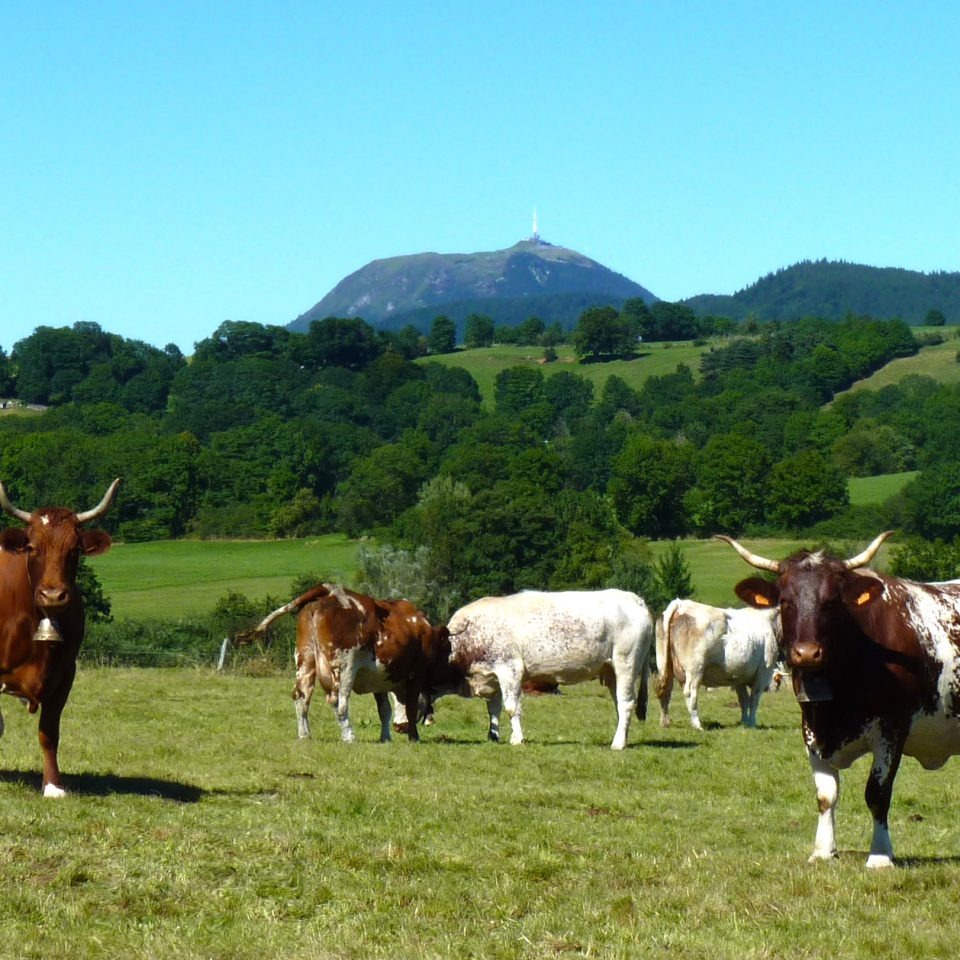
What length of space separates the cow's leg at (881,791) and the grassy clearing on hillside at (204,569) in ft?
216

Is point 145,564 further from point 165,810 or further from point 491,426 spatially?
point 165,810

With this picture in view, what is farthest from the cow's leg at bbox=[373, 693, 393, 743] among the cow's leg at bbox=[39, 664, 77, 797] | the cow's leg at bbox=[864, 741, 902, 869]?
the cow's leg at bbox=[864, 741, 902, 869]

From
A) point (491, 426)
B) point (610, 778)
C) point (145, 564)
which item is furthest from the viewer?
point (491, 426)

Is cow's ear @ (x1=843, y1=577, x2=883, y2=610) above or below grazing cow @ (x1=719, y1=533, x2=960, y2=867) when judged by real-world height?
above

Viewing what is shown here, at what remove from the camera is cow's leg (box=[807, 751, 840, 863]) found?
11.2m

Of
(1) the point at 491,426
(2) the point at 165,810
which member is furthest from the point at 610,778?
(1) the point at 491,426

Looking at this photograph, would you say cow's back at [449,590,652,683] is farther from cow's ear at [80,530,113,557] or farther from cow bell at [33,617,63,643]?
cow bell at [33,617,63,643]

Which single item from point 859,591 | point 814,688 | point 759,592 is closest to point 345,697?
point 759,592

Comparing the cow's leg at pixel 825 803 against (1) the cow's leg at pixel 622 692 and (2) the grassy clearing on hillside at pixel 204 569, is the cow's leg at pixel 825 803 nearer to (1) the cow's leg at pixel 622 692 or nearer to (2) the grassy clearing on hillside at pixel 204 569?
(1) the cow's leg at pixel 622 692

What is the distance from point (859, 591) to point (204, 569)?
92.4m

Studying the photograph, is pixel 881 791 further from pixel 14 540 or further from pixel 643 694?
pixel 643 694

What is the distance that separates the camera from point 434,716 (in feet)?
82.1

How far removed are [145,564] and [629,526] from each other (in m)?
44.7

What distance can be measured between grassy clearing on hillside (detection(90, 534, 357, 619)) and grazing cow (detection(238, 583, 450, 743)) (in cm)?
5486
